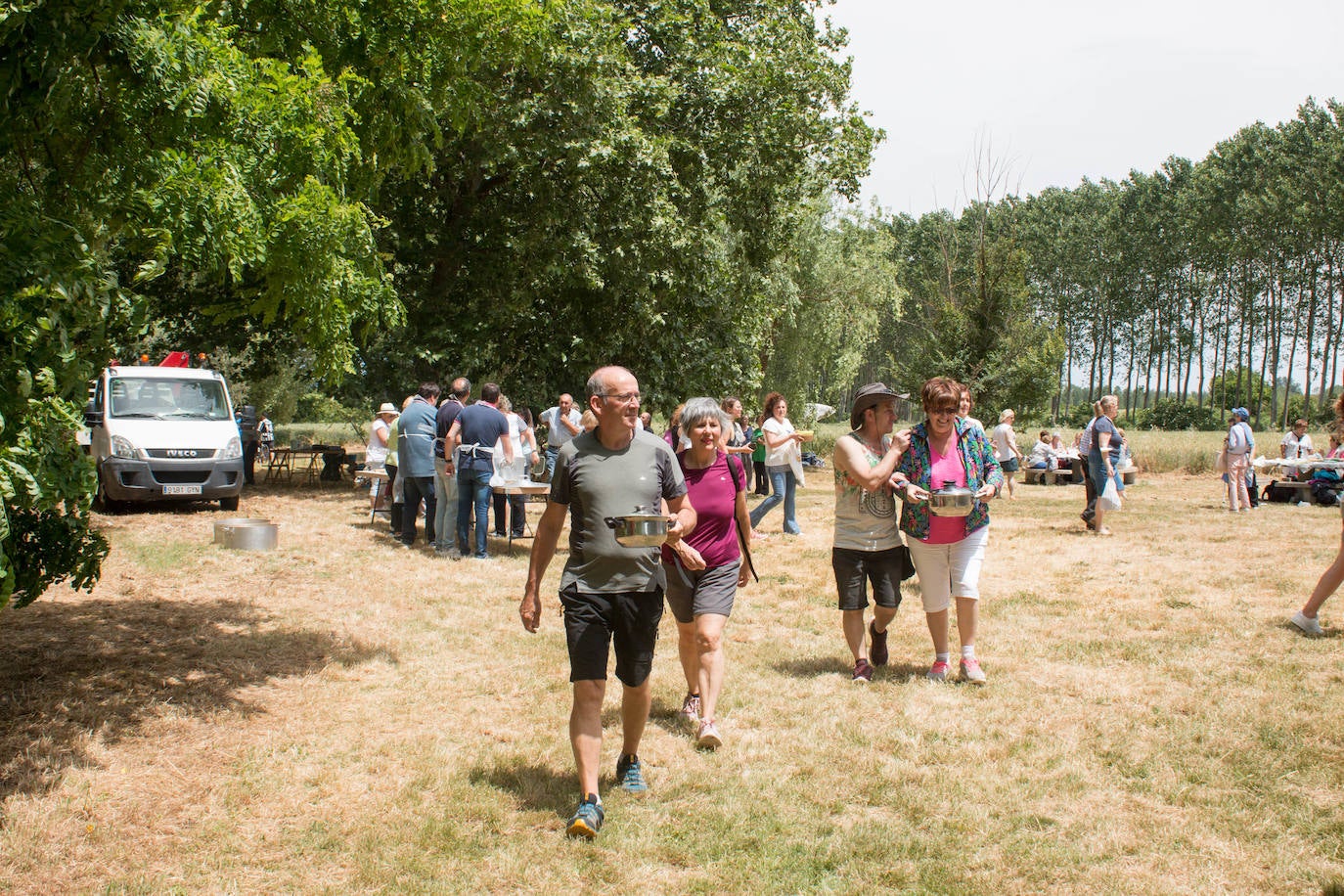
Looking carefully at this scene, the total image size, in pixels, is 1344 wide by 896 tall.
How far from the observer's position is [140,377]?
16.0 meters

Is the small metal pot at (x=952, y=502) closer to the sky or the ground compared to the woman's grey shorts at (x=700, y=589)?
closer to the sky

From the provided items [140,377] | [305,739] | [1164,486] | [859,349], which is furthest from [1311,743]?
[859,349]

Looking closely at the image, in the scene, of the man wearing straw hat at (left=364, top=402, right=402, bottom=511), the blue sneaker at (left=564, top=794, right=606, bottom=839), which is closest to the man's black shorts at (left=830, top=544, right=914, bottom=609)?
the blue sneaker at (left=564, top=794, right=606, bottom=839)

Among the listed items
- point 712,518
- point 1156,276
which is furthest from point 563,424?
point 1156,276

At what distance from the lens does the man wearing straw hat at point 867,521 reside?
21.5 ft

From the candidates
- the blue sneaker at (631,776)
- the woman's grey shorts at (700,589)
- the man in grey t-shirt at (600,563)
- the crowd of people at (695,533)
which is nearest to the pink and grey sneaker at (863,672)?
the crowd of people at (695,533)

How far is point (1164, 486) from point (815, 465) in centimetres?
1063

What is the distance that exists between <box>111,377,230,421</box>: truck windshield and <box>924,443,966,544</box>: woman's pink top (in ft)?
41.6

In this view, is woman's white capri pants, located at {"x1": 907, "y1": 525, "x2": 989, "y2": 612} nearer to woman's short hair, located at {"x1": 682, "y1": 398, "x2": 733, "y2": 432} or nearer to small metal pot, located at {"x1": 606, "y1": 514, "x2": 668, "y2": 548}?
woman's short hair, located at {"x1": 682, "y1": 398, "x2": 733, "y2": 432}

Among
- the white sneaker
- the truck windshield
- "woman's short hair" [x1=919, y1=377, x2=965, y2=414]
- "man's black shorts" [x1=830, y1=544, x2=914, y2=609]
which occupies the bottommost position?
the white sneaker

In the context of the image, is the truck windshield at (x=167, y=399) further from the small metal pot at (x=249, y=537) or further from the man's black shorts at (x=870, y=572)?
the man's black shorts at (x=870, y=572)

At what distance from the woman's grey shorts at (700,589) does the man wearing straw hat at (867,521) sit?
3.57 ft

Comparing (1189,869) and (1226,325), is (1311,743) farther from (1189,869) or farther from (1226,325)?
(1226,325)

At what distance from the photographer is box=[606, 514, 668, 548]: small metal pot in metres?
4.39
